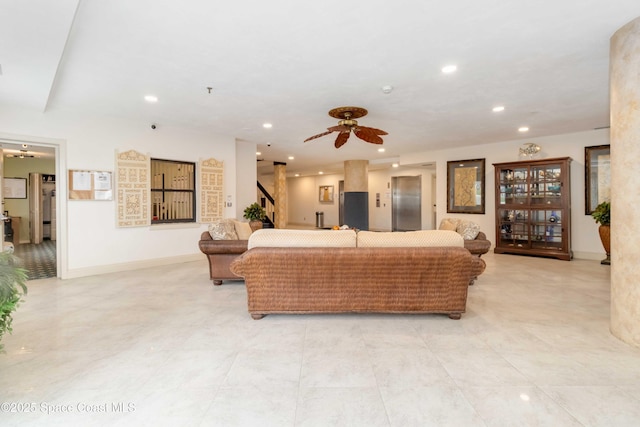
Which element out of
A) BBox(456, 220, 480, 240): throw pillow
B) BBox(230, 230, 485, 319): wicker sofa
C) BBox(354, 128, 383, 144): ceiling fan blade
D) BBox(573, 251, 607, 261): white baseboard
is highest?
BBox(354, 128, 383, 144): ceiling fan blade

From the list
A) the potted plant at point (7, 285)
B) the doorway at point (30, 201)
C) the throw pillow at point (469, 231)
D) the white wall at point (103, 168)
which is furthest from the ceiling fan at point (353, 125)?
the doorway at point (30, 201)

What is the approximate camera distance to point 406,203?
11594mm

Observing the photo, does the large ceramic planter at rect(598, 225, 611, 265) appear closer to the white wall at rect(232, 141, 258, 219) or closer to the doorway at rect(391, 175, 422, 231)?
the doorway at rect(391, 175, 422, 231)

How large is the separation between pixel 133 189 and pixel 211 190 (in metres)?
1.36

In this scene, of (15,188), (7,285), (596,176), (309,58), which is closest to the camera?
(7,285)

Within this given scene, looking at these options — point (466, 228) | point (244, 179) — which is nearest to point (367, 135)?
point (466, 228)

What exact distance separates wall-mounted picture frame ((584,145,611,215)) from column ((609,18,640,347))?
4539mm

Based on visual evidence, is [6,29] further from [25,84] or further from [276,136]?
[276,136]

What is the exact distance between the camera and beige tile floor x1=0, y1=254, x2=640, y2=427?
171 cm

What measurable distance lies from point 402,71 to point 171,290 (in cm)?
380

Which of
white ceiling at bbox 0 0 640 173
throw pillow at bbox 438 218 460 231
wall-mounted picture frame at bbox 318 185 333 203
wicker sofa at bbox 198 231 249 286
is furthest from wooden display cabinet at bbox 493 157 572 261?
wall-mounted picture frame at bbox 318 185 333 203

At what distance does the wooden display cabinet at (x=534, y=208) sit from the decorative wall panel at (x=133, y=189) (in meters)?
7.02

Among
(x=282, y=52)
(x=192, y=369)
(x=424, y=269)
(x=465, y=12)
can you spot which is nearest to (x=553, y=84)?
(x=465, y=12)

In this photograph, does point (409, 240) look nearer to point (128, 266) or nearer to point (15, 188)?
point (128, 266)
